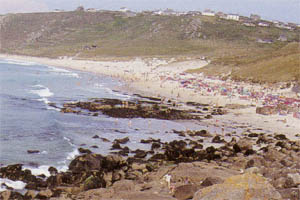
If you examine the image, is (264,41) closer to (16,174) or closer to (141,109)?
(141,109)

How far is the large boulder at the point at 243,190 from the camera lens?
10.4 metres

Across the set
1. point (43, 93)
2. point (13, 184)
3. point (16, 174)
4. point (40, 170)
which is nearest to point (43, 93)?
point (43, 93)

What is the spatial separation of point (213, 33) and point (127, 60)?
4687cm

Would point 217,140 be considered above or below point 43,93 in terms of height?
below

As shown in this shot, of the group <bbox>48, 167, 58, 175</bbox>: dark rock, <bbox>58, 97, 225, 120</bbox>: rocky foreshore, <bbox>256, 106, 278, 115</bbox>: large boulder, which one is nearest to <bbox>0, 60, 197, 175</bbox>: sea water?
<bbox>48, 167, 58, 175</bbox>: dark rock

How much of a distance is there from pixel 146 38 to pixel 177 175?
5210 inches

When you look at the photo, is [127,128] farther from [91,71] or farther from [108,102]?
[91,71]

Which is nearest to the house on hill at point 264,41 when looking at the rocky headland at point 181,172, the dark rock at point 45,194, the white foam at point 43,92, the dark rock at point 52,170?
the white foam at point 43,92

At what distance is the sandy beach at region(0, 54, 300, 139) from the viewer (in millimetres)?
34138

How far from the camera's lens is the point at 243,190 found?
10.5m

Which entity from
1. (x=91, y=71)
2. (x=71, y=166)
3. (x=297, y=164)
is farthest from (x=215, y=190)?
(x=91, y=71)

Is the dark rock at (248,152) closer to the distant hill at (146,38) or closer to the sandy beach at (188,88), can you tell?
the sandy beach at (188,88)

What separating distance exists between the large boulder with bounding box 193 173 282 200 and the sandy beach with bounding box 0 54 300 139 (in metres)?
19.2

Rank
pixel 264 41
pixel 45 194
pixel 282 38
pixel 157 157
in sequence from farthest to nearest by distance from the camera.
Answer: pixel 282 38, pixel 264 41, pixel 157 157, pixel 45 194
